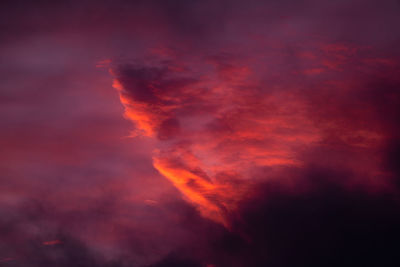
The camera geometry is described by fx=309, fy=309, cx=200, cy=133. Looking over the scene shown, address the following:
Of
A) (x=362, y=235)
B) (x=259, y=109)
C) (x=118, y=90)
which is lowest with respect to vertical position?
(x=362, y=235)

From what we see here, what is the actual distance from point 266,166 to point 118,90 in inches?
99.1

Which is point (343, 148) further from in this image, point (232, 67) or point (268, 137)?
point (232, 67)

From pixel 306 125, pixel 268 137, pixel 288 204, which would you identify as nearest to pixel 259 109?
pixel 268 137

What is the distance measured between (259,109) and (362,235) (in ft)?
8.25

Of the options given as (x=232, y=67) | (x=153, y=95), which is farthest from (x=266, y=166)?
(x=153, y=95)

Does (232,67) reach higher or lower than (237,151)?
higher

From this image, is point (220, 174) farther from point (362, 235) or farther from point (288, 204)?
point (362, 235)

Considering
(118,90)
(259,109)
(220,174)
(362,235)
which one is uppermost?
(118,90)

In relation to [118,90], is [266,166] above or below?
below

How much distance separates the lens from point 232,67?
464cm

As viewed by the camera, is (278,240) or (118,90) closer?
(118,90)

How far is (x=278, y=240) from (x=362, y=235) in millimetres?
1281

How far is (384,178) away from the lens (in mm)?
4656

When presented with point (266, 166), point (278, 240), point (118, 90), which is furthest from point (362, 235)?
point (118, 90)
